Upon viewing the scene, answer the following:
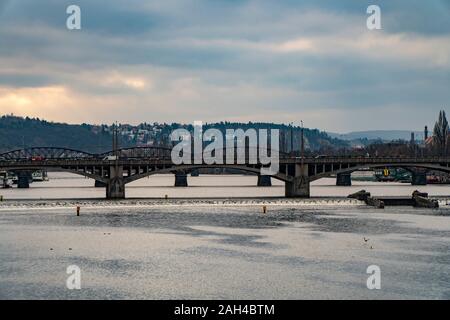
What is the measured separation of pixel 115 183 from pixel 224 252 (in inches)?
3006

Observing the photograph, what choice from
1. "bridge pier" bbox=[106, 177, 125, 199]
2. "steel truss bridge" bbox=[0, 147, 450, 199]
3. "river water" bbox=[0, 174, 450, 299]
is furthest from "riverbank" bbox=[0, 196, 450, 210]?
"river water" bbox=[0, 174, 450, 299]

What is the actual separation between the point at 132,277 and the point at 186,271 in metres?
4.91

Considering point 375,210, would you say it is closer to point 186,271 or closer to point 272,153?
point 272,153

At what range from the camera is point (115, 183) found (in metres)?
149

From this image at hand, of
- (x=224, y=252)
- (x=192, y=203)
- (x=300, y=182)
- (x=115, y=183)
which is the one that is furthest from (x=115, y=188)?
(x=224, y=252)

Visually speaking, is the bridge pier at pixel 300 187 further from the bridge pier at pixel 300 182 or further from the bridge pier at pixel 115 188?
the bridge pier at pixel 115 188

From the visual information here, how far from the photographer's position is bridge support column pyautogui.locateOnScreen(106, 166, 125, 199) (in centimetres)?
14812

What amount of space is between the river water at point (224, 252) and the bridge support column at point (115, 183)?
23033 millimetres

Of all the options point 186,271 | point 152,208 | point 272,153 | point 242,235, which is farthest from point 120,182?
point 186,271

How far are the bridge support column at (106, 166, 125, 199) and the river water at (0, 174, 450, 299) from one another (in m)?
23.0

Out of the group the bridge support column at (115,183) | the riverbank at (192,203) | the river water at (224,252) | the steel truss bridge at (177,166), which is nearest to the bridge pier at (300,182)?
the steel truss bridge at (177,166)

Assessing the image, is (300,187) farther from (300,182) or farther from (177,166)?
(177,166)

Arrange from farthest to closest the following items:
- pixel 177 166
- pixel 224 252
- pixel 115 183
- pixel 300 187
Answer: pixel 300 187 → pixel 115 183 → pixel 177 166 → pixel 224 252

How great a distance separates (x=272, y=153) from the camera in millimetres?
166500
